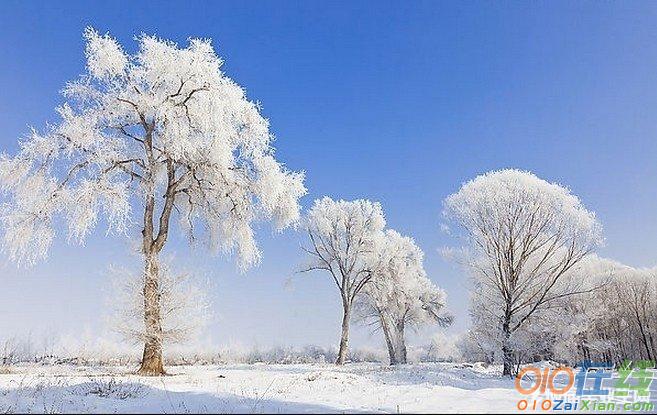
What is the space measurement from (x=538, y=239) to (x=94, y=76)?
2159 cm

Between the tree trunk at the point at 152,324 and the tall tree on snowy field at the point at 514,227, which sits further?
the tall tree on snowy field at the point at 514,227

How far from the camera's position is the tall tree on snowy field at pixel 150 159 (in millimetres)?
16734

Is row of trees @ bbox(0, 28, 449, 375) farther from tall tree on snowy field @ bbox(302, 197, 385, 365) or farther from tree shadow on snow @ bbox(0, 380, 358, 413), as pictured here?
tall tree on snowy field @ bbox(302, 197, 385, 365)

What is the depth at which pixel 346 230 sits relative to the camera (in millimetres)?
34250

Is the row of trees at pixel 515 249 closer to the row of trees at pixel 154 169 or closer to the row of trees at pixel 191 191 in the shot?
the row of trees at pixel 191 191

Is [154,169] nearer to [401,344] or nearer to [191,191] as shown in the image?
[191,191]

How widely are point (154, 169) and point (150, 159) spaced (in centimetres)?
41

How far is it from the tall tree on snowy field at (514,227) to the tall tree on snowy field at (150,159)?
1099 centimetres

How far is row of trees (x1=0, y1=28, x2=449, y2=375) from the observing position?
16703 millimetres

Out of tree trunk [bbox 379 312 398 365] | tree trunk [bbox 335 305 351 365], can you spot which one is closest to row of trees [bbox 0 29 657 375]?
tree trunk [bbox 335 305 351 365]

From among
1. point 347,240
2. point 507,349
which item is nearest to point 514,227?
point 507,349

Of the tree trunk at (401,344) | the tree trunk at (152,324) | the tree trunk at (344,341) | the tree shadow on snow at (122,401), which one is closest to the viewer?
the tree shadow on snow at (122,401)

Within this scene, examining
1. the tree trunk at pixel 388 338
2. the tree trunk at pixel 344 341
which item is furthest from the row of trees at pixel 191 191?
the tree trunk at pixel 388 338

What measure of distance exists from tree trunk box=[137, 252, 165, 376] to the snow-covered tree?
19.6m
